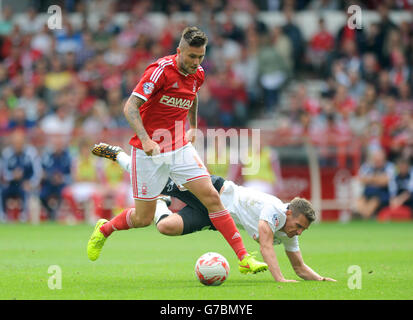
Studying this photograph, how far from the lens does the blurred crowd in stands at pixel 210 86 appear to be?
18.1 meters

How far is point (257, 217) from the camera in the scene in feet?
27.7

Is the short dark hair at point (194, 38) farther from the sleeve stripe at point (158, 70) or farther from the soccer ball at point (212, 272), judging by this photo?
the soccer ball at point (212, 272)

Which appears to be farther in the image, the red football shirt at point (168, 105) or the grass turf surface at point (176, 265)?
the red football shirt at point (168, 105)

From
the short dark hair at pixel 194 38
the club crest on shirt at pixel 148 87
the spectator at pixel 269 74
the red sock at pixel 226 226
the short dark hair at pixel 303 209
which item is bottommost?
the red sock at pixel 226 226

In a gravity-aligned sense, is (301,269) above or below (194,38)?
below

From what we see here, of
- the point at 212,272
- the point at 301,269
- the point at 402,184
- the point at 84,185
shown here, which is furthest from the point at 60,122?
the point at 212,272

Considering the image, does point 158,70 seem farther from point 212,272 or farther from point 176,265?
point 176,265

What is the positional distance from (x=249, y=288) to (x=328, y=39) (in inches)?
563

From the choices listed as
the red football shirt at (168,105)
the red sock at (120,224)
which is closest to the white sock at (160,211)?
the red sock at (120,224)

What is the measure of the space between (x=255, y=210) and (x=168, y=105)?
1462 mm

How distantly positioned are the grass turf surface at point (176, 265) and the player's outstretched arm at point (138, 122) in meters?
1.30

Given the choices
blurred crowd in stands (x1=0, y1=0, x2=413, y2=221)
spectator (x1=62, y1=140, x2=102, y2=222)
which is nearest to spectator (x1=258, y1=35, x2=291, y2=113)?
blurred crowd in stands (x1=0, y1=0, x2=413, y2=221)
